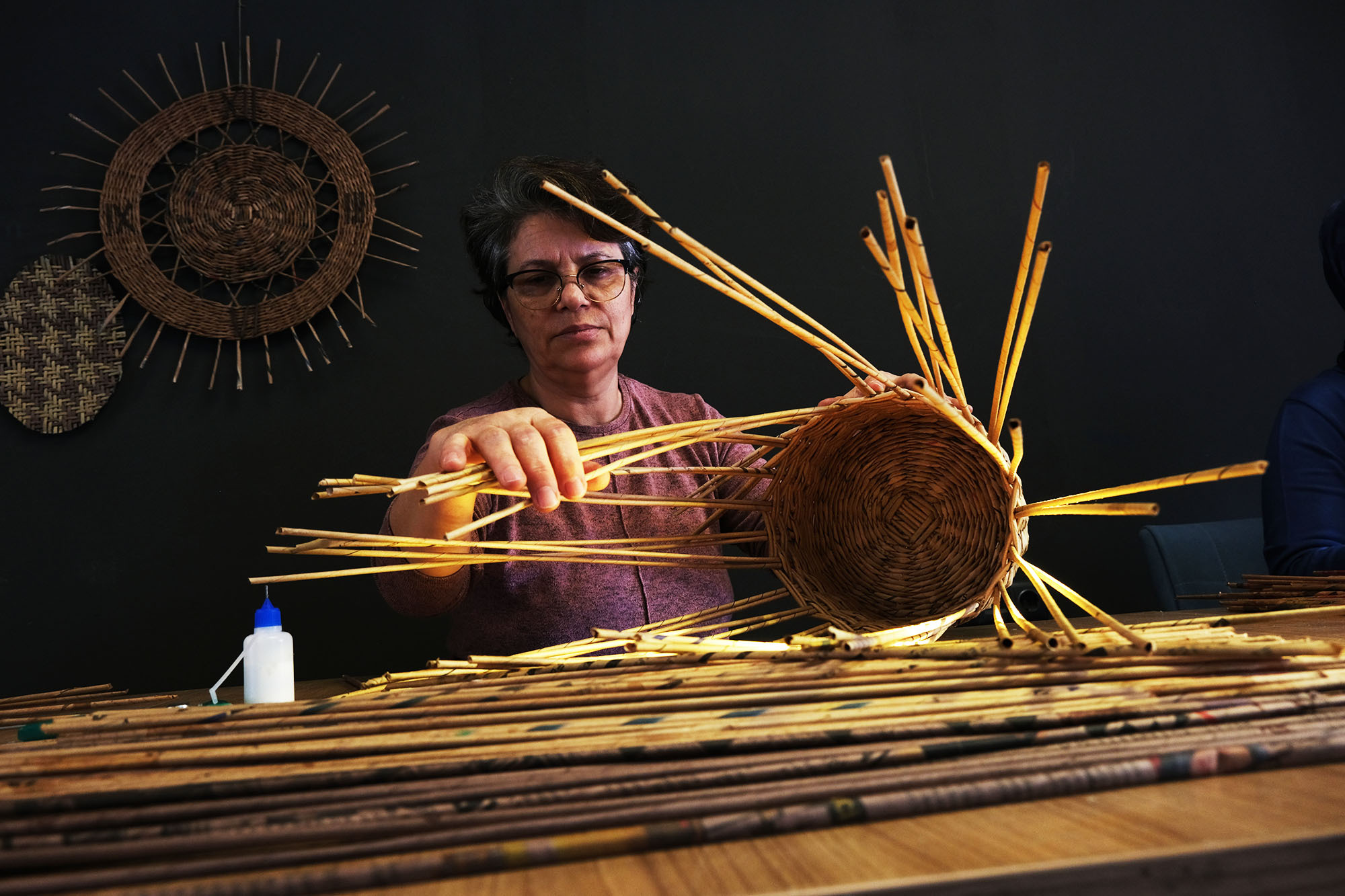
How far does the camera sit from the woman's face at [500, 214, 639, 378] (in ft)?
4.54

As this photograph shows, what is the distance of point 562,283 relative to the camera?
1.40 m

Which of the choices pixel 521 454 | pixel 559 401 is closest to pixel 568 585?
pixel 559 401

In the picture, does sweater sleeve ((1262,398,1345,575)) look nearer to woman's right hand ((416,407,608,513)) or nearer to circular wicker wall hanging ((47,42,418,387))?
woman's right hand ((416,407,608,513))

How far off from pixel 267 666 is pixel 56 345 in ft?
4.86

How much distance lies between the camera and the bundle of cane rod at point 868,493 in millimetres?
673

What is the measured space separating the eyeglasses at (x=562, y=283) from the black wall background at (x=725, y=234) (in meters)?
0.87

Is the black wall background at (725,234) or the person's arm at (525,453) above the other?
the black wall background at (725,234)

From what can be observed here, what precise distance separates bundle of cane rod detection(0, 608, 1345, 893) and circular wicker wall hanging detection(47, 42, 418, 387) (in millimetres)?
1828

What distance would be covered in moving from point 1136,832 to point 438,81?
2.35 metres

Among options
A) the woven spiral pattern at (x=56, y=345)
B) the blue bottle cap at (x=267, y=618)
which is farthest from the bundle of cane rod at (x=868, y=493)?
the woven spiral pattern at (x=56, y=345)

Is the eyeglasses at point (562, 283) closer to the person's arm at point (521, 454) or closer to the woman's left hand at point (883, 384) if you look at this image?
the person's arm at point (521, 454)

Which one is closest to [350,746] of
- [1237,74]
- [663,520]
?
[663,520]

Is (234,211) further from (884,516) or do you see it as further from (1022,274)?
(1022,274)

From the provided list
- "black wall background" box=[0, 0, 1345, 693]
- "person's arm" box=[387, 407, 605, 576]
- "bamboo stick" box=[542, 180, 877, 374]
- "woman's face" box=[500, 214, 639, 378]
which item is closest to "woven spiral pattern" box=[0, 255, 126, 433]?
"black wall background" box=[0, 0, 1345, 693]
